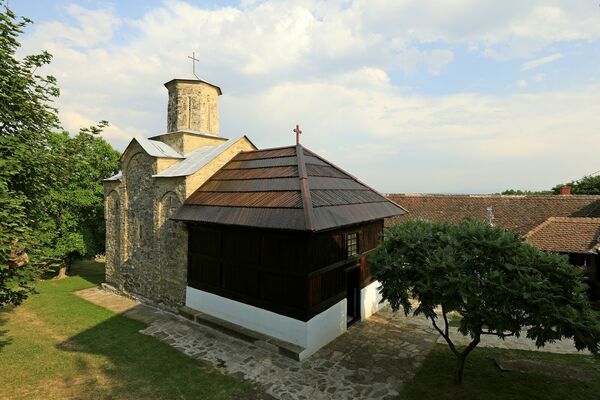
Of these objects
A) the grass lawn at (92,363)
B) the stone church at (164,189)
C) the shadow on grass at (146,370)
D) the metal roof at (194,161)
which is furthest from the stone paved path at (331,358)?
the metal roof at (194,161)

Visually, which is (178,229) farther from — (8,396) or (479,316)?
(479,316)

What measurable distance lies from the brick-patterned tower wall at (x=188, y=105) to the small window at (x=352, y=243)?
34.1 feet

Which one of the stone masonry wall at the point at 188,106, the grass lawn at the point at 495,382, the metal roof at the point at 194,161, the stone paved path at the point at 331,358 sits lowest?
the stone paved path at the point at 331,358

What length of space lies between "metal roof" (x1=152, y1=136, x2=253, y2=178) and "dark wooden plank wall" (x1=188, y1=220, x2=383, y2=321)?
261 centimetres

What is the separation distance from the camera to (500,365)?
865cm

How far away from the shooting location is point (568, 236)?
1485 cm

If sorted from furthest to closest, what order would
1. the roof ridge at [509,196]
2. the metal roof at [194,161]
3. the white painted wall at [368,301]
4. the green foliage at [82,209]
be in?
the roof ridge at [509,196] < the green foliage at [82,209] < the metal roof at [194,161] < the white painted wall at [368,301]

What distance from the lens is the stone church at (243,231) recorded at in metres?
9.48

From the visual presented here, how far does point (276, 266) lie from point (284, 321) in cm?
174

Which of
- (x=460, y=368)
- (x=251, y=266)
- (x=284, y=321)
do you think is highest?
(x=251, y=266)

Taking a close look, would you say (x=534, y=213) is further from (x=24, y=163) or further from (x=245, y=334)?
(x=24, y=163)

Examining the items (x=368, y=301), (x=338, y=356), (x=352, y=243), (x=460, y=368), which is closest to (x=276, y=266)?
(x=338, y=356)

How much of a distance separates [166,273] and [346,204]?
8624mm

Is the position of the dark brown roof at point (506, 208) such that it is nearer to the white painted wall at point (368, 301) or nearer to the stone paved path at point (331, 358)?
the white painted wall at point (368, 301)
